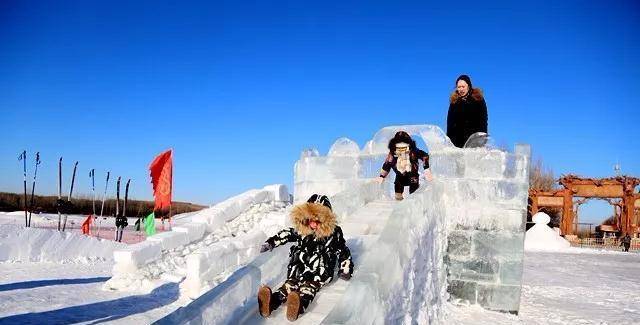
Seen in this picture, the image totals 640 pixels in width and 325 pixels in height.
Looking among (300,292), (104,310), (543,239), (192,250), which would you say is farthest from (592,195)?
(300,292)

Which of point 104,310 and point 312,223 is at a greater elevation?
point 312,223

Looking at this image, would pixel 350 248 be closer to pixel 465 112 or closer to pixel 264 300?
pixel 264 300

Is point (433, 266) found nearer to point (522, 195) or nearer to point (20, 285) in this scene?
point (522, 195)

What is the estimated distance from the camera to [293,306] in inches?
156

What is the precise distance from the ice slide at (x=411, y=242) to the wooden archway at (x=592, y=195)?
22.2m

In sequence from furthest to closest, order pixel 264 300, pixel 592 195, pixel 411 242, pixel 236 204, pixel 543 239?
pixel 592 195, pixel 543 239, pixel 236 204, pixel 411 242, pixel 264 300

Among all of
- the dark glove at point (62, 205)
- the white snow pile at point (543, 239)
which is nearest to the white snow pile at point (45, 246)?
the dark glove at point (62, 205)

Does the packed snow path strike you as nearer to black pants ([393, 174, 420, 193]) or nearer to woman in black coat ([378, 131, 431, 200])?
black pants ([393, 174, 420, 193])

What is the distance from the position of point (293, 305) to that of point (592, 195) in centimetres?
2768

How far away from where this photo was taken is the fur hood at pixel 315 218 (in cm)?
461

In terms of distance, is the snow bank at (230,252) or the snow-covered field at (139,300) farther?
the snow-covered field at (139,300)

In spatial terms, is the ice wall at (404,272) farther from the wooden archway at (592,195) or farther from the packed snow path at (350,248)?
the wooden archway at (592,195)

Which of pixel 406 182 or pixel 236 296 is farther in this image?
pixel 406 182

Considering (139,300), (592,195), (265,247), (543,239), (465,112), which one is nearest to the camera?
(265,247)
